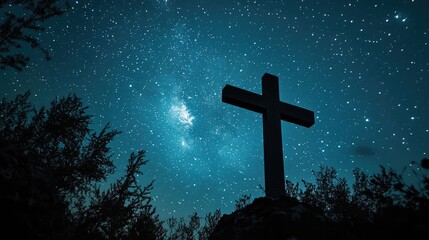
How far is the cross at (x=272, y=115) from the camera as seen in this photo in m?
6.13

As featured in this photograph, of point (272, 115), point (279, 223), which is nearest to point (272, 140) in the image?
point (272, 115)

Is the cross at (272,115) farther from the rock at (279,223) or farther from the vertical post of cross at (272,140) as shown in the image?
the rock at (279,223)

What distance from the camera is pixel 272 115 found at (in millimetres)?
7180

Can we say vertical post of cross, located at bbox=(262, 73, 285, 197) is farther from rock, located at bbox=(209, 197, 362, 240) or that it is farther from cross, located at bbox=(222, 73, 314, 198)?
rock, located at bbox=(209, 197, 362, 240)

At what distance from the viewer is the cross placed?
6.13m

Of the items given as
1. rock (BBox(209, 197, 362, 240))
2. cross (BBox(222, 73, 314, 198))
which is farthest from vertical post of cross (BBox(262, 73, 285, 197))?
rock (BBox(209, 197, 362, 240))

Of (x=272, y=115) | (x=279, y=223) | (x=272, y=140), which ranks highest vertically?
(x=272, y=115)

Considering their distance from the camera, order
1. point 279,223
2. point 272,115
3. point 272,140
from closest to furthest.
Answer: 1. point 279,223
2. point 272,140
3. point 272,115

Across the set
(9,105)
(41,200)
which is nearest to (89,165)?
(9,105)

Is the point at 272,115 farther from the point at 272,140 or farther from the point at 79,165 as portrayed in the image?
the point at 79,165

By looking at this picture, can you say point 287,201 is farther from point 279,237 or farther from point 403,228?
point 403,228

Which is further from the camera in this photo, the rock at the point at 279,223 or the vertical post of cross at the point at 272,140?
the vertical post of cross at the point at 272,140

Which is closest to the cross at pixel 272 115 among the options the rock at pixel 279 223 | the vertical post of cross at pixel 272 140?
the vertical post of cross at pixel 272 140

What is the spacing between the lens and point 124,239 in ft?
29.3
